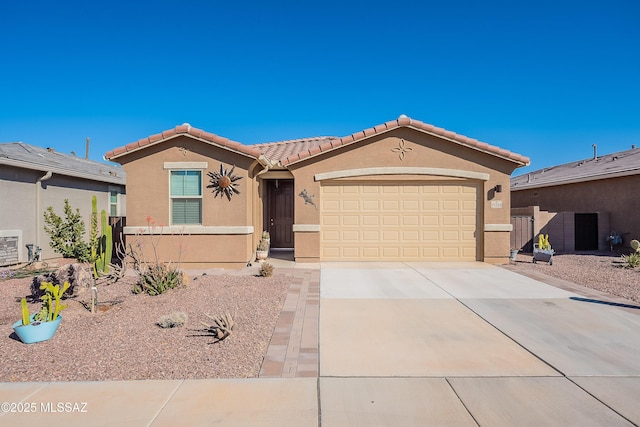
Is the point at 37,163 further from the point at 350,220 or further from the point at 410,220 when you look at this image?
the point at 410,220

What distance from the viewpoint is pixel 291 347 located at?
14.4 feet

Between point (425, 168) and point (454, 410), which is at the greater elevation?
point (425, 168)

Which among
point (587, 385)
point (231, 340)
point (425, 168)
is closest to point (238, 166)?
point (425, 168)

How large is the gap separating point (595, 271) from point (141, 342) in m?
10.6

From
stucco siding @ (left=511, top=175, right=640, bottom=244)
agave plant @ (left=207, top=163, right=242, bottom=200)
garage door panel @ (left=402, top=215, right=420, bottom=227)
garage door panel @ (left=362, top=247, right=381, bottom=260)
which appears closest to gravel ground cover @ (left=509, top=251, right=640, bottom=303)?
stucco siding @ (left=511, top=175, right=640, bottom=244)

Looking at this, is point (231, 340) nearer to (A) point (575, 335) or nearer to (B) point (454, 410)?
(B) point (454, 410)

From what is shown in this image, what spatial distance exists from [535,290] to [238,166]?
24.8ft

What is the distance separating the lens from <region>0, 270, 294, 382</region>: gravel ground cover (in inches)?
148

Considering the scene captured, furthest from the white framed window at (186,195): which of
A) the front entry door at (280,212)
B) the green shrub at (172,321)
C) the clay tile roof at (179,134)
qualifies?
the green shrub at (172,321)

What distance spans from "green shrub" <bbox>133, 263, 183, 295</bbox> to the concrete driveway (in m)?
2.92

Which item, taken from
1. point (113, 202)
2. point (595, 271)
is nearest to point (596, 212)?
point (595, 271)

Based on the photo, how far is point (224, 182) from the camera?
9.81 m

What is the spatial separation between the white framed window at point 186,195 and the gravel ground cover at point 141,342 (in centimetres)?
343
